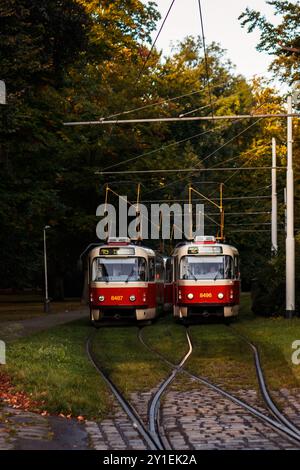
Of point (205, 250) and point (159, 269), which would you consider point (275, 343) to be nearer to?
point (205, 250)

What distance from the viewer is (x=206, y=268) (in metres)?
34.5

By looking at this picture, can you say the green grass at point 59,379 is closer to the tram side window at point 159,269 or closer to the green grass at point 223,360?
the green grass at point 223,360

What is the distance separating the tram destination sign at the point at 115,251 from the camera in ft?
111

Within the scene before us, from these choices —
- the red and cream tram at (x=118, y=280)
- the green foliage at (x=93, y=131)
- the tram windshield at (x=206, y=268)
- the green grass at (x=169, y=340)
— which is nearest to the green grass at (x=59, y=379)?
the green grass at (x=169, y=340)

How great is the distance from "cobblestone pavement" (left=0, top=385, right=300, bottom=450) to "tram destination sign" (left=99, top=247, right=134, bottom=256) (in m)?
19.7

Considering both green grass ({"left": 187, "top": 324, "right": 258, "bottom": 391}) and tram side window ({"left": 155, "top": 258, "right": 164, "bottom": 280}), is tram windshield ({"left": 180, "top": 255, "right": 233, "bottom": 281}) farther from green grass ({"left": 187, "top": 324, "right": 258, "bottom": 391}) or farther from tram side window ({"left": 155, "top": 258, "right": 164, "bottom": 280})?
green grass ({"left": 187, "top": 324, "right": 258, "bottom": 391})

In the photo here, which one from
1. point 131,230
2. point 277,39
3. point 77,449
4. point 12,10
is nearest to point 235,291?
point 277,39

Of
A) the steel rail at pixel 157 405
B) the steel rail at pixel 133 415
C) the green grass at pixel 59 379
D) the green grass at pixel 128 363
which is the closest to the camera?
the steel rail at pixel 133 415

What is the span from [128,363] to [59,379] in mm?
4894

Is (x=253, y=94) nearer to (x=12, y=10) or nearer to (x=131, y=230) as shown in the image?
(x=131, y=230)

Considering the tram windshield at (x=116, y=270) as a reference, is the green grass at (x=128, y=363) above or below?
below

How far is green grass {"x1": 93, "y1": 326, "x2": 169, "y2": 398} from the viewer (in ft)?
55.4

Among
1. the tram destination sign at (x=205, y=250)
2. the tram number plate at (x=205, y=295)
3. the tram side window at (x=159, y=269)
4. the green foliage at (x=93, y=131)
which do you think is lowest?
the tram number plate at (x=205, y=295)

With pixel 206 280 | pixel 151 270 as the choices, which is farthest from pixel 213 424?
pixel 151 270
